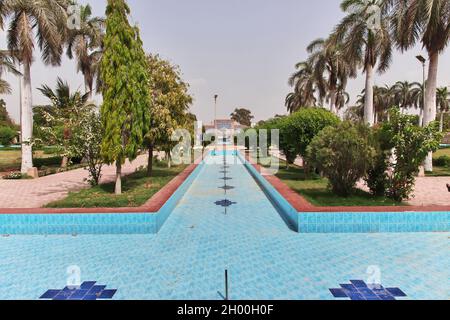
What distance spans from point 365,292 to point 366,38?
58.1ft

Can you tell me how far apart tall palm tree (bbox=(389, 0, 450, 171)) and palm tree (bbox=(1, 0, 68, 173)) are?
18.1 m

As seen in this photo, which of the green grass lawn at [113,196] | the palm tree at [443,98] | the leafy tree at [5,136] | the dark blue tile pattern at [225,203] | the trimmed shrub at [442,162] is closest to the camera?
the green grass lawn at [113,196]

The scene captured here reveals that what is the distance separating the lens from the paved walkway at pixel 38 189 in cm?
1109

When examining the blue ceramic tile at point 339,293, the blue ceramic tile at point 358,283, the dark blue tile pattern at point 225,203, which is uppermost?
the dark blue tile pattern at point 225,203

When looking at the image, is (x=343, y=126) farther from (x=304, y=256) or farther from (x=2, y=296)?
(x=2, y=296)

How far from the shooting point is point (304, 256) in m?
6.79

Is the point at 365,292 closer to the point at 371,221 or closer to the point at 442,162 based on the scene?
the point at 371,221

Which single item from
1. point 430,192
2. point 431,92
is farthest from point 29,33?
point 431,92

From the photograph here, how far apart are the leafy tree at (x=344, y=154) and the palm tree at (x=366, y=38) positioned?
9891 mm

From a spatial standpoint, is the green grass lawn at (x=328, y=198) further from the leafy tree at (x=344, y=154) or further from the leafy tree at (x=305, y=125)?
the leafy tree at (x=305, y=125)

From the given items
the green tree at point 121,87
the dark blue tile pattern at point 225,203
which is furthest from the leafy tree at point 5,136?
the dark blue tile pattern at point 225,203

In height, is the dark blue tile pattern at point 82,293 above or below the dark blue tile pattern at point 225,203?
below

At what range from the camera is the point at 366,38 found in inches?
748

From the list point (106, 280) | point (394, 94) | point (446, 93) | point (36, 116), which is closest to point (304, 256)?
point (106, 280)
